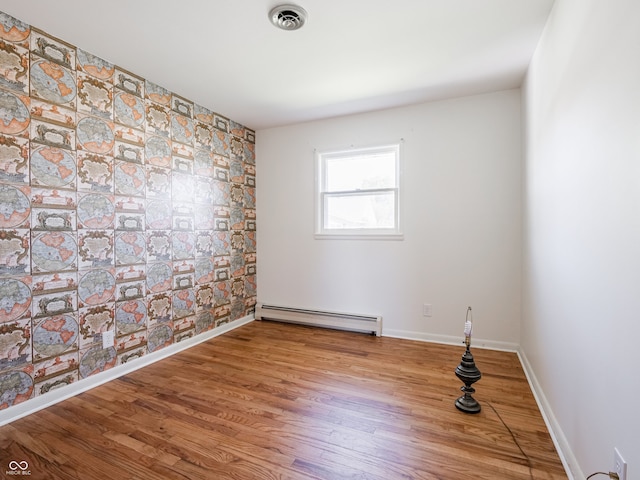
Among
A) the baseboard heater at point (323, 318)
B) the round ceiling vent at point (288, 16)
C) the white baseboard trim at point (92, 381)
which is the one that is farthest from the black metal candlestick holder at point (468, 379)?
the white baseboard trim at point (92, 381)

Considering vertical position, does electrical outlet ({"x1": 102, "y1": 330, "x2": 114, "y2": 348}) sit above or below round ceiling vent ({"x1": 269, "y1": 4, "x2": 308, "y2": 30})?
Answer: below

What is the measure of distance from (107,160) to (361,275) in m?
2.63

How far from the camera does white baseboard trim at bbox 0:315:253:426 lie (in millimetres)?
1930

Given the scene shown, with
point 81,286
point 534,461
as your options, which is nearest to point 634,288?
point 534,461

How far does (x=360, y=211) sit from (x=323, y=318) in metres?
1.34

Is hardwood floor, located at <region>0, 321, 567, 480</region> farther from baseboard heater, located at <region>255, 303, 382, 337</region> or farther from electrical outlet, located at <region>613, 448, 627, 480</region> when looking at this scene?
baseboard heater, located at <region>255, 303, 382, 337</region>

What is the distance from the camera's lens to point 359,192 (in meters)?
3.65

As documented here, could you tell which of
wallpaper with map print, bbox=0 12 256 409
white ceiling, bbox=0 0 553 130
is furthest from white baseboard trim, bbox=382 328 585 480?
white ceiling, bbox=0 0 553 130

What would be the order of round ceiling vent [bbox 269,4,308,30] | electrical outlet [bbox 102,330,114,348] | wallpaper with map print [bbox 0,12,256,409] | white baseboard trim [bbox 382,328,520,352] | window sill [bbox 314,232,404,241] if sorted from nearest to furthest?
round ceiling vent [bbox 269,4,308,30], wallpaper with map print [bbox 0,12,256,409], electrical outlet [bbox 102,330,114,348], white baseboard trim [bbox 382,328,520,352], window sill [bbox 314,232,404,241]

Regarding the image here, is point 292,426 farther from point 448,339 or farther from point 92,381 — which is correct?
point 448,339

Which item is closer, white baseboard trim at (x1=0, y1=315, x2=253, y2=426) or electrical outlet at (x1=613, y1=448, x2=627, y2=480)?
electrical outlet at (x1=613, y1=448, x2=627, y2=480)

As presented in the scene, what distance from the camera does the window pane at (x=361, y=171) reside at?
3.52 meters

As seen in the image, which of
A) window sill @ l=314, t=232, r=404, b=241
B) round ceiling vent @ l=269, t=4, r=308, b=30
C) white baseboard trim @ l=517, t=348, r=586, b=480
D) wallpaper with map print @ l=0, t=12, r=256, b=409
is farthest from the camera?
window sill @ l=314, t=232, r=404, b=241

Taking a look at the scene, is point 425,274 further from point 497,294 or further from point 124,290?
point 124,290
